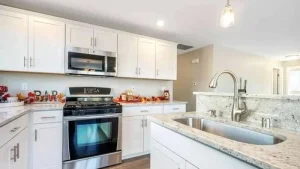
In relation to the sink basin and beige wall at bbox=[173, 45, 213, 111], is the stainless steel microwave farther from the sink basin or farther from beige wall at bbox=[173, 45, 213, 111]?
beige wall at bbox=[173, 45, 213, 111]

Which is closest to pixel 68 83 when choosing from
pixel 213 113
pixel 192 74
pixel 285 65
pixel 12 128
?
pixel 12 128

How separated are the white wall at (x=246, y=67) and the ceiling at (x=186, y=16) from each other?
67cm

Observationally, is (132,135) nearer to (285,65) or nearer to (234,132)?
(234,132)

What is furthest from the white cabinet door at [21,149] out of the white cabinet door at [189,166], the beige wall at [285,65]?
the beige wall at [285,65]

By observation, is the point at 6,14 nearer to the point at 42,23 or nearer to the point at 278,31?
the point at 42,23

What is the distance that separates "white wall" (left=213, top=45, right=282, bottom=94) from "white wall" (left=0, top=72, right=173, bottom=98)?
5.41 ft

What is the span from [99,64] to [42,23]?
0.95m

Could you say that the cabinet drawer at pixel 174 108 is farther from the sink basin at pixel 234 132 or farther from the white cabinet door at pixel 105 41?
the sink basin at pixel 234 132

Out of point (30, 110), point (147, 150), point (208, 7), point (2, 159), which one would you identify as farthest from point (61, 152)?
point (208, 7)

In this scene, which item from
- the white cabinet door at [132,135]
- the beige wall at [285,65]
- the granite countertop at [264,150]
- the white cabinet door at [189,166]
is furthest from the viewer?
the beige wall at [285,65]

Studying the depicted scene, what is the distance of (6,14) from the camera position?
2.11m

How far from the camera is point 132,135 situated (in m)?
2.70

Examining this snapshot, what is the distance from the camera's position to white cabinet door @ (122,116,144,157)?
263 cm

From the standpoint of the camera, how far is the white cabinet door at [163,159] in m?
1.09
